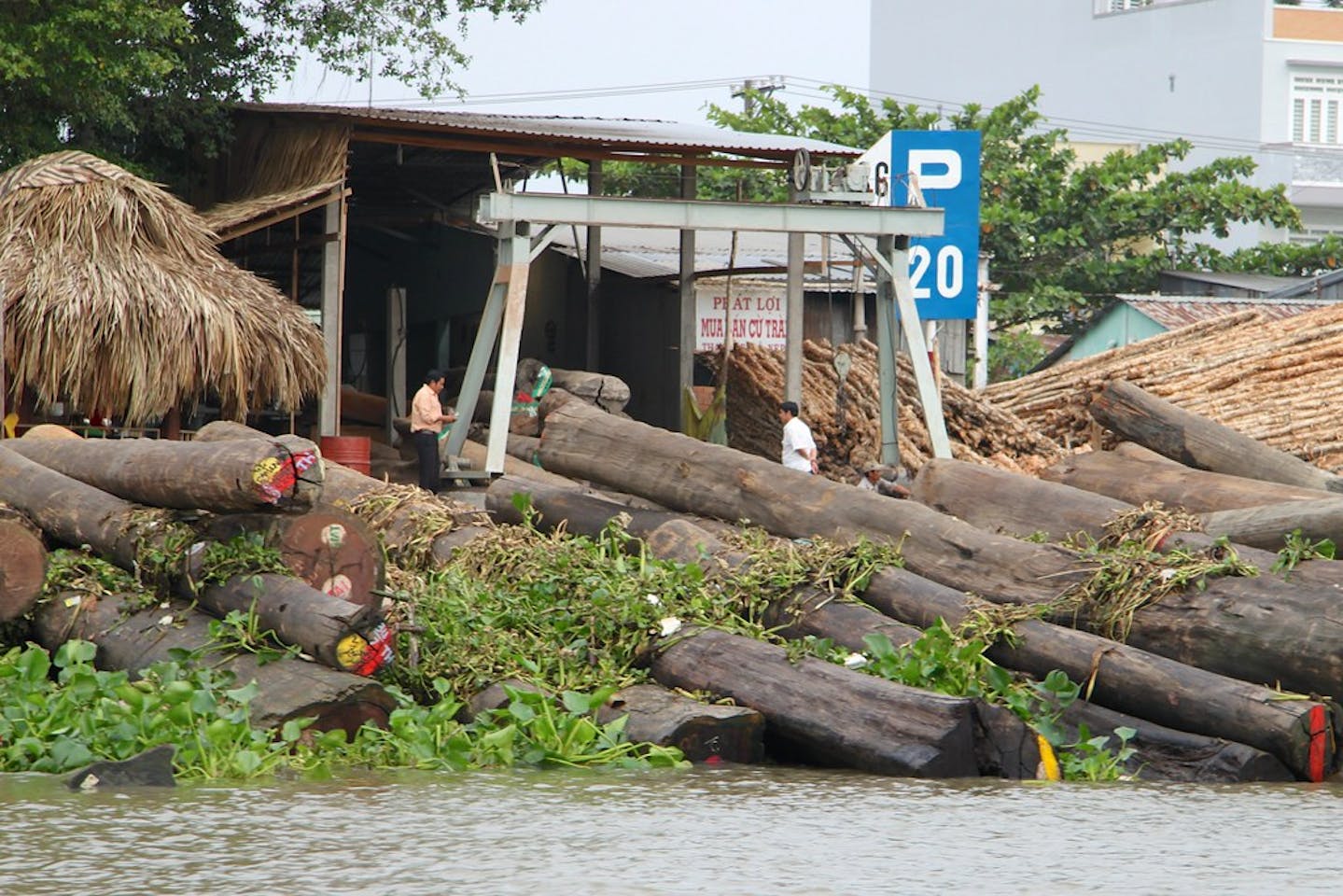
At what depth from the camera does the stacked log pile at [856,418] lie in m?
21.0

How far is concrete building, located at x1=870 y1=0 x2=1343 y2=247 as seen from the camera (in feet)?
157

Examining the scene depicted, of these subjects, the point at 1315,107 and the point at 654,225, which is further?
the point at 1315,107

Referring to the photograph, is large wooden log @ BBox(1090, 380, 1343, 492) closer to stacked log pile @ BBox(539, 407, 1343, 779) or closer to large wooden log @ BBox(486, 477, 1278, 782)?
stacked log pile @ BBox(539, 407, 1343, 779)

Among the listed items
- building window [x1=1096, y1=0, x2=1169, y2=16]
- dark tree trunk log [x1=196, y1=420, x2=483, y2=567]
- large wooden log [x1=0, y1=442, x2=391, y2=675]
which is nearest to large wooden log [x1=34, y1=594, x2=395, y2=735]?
large wooden log [x1=0, y1=442, x2=391, y2=675]

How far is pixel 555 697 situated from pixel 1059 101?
4699cm

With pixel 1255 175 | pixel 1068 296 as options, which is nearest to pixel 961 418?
pixel 1068 296

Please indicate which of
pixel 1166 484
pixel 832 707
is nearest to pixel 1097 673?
pixel 832 707

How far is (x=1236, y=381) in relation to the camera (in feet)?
67.7

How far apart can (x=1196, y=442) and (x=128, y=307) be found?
30.0ft

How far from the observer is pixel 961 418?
854 inches

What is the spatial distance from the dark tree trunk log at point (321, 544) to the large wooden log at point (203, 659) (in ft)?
1.69

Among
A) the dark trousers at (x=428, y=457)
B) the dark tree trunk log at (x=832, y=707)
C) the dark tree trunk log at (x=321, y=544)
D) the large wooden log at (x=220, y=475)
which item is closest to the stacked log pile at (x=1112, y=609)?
the dark tree trunk log at (x=832, y=707)

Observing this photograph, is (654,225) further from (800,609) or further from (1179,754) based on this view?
(1179,754)

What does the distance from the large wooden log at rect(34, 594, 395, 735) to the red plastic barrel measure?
8.47m
